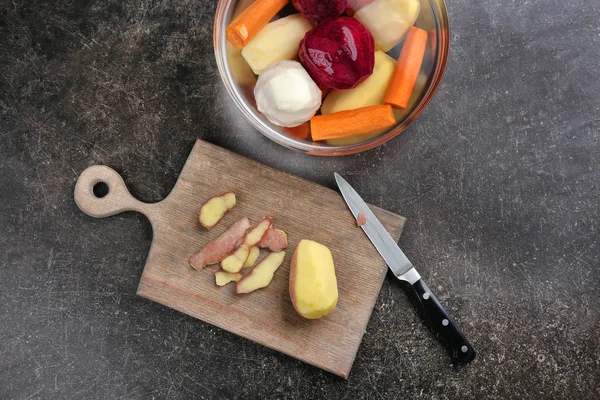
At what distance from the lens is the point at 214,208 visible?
1500mm

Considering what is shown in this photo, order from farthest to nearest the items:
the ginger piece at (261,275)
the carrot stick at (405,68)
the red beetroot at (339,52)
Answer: the ginger piece at (261,275), the carrot stick at (405,68), the red beetroot at (339,52)

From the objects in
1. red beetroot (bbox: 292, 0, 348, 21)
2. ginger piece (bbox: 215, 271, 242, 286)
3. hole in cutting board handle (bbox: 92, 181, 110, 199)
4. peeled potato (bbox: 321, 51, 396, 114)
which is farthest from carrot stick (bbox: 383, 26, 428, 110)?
hole in cutting board handle (bbox: 92, 181, 110, 199)

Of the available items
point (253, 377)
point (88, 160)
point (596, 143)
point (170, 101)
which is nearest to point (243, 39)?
point (170, 101)

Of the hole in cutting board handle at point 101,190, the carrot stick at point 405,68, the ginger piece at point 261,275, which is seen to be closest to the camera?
the carrot stick at point 405,68

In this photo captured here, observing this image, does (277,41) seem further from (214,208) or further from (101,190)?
(101,190)

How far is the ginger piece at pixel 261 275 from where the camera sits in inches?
57.9

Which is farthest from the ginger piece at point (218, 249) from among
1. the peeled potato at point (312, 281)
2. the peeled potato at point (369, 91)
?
the peeled potato at point (369, 91)

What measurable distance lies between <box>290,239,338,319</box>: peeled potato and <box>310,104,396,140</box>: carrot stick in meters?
0.29

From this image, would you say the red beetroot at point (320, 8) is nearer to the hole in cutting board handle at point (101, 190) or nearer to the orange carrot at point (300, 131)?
the orange carrot at point (300, 131)

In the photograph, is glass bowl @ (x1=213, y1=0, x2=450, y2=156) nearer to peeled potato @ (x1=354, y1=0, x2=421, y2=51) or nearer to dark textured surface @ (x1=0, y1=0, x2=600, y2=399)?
peeled potato @ (x1=354, y1=0, x2=421, y2=51)

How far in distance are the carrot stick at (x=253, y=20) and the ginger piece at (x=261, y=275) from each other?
1.72ft

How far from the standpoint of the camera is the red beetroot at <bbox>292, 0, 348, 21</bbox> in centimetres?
124

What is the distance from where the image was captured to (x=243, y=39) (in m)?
1.30

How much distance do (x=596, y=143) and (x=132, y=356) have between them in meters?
1.33
